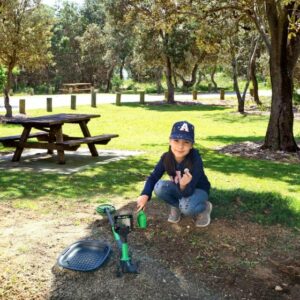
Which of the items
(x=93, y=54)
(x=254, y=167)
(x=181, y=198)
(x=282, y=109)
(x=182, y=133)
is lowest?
(x=254, y=167)

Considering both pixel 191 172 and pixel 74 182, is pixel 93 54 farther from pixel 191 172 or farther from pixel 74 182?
pixel 191 172

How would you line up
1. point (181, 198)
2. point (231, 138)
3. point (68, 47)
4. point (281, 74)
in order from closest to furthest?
point (181, 198) → point (281, 74) → point (231, 138) → point (68, 47)

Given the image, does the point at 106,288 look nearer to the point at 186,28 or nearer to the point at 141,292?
the point at 141,292

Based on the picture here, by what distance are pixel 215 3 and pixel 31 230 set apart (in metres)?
11.6

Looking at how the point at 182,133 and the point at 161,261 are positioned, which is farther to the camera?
the point at 182,133

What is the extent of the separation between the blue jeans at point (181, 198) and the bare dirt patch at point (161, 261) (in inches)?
9.1

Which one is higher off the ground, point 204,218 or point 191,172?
point 191,172

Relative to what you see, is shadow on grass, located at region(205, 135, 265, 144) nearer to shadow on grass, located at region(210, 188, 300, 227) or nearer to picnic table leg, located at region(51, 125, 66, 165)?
picnic table leg, located at region(51, 125, 66, 165)

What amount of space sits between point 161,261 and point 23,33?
59.8ft

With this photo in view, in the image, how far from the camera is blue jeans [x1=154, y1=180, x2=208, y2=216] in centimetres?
496

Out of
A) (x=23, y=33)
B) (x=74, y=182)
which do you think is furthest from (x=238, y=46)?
(x=74, y=182)

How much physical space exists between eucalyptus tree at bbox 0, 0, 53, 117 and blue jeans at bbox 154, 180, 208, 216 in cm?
1686

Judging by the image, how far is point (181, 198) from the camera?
5.05 m

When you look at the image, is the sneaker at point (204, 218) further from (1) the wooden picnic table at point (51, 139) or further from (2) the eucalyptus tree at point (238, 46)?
(2) the eucalyptus tree at point (238, 46)
